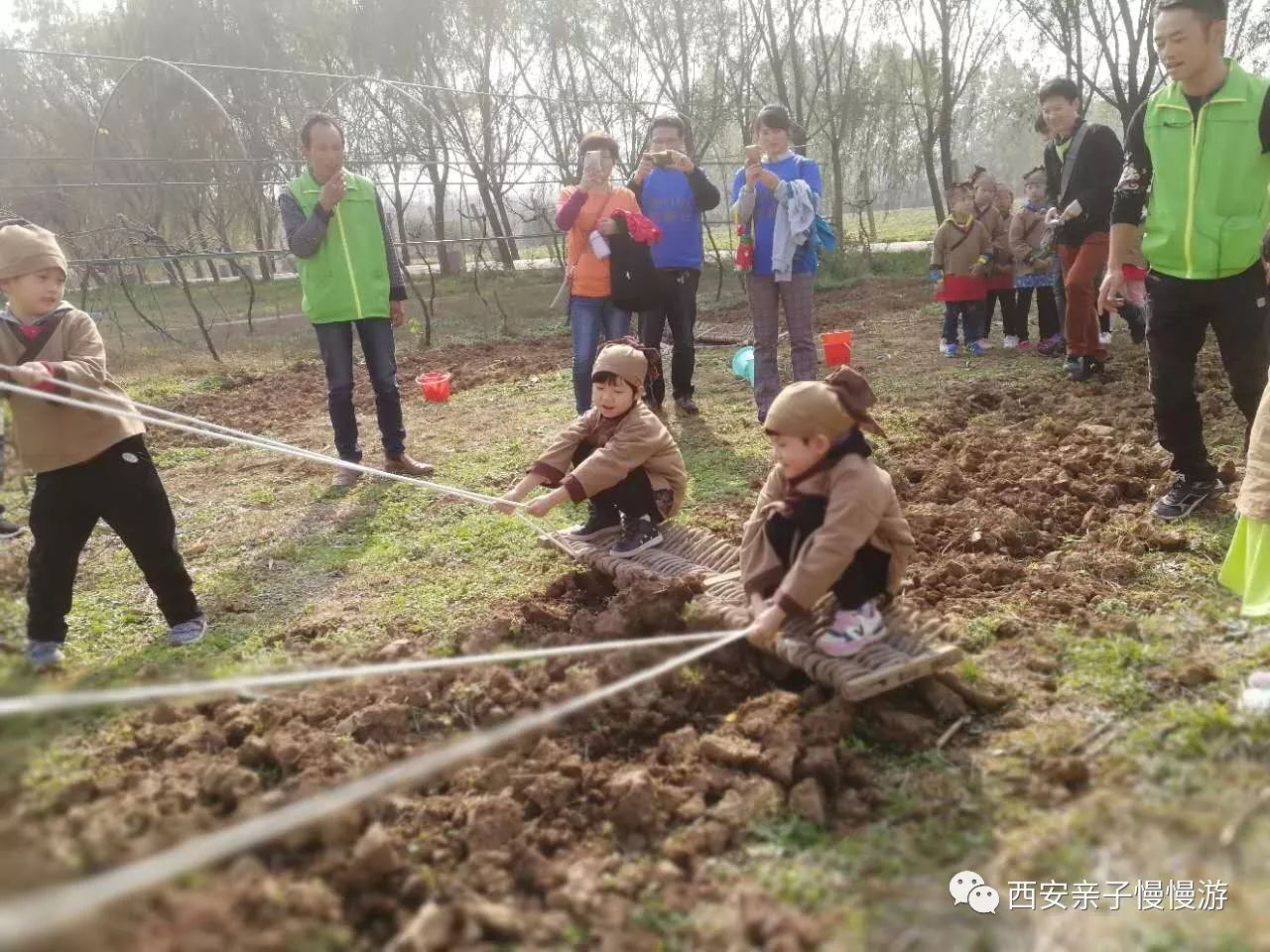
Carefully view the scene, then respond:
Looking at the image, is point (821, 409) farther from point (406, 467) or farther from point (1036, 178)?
point (1036, 178)

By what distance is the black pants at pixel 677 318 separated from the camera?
6500 mm

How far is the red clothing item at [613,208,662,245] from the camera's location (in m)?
6.03

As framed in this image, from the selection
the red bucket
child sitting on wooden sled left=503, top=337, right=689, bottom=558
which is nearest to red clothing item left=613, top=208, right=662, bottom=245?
child sitting on wooden sled left=503, top=337, right=689, bottom=558

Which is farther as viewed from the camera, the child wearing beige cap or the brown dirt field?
the child wearing beige cap

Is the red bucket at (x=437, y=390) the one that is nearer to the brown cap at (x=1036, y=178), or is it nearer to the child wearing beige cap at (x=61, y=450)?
the child wearing beige cap at (x=61, y=450)

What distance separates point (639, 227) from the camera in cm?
606

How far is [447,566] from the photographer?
453 centimetres

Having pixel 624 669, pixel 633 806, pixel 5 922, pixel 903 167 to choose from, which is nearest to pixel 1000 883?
pixel 633 806

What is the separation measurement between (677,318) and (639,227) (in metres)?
0.90

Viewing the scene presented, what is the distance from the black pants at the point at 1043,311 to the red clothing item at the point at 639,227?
13.6 ft

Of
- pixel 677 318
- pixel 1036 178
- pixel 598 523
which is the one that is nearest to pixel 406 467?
Answer: pixel 598 523

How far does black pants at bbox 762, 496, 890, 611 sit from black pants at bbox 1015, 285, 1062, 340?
629 centimetres

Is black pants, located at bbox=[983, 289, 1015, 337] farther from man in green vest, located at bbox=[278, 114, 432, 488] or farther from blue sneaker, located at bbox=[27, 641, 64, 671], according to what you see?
blue sneaker, located at bbox=[27, 641, 64, 671]

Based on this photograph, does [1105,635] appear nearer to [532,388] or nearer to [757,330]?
[757,330]
